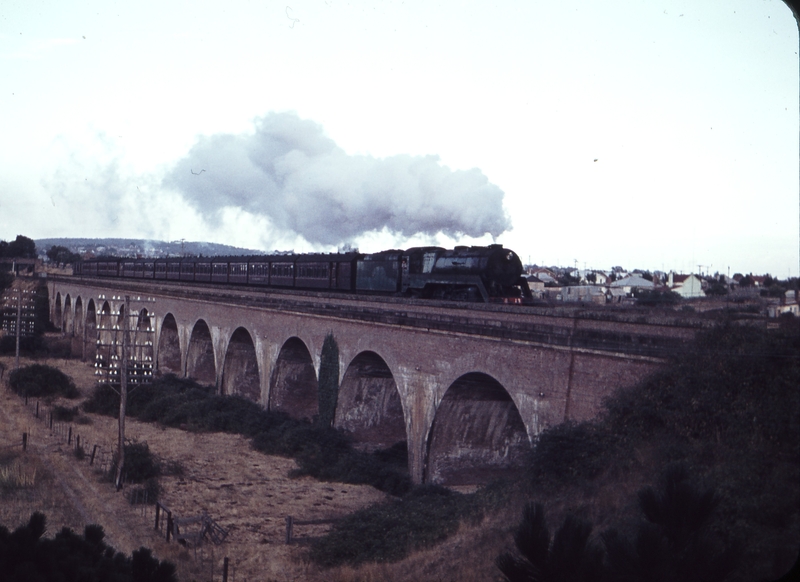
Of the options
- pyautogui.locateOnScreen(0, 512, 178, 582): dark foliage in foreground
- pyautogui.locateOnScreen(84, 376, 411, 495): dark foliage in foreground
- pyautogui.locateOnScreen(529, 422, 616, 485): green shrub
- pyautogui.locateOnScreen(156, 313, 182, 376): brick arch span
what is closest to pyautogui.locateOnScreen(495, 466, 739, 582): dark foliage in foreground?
pyautogui.locateOnScreen(0, 512, 178, 582): dark foliage in foreground

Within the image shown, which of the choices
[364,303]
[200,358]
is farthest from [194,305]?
[364,303]

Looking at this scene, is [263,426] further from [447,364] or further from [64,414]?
[447,364]

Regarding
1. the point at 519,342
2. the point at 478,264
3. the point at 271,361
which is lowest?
the point at 271,361

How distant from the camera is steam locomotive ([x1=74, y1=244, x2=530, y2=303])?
1928 cm

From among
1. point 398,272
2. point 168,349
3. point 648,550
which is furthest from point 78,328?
point 648,550

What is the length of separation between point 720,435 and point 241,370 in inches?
842

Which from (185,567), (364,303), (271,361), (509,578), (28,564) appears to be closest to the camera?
(509,578)

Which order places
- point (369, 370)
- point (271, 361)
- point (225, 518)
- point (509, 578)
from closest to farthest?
point (509, 578), point (225, 518), point (369, 370), point (271, 361)

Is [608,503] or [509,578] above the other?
[509,578]

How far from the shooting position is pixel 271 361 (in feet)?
76.7

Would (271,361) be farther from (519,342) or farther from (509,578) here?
(509,578)

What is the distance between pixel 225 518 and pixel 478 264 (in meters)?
9.86

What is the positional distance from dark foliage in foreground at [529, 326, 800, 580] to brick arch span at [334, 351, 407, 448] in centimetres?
850

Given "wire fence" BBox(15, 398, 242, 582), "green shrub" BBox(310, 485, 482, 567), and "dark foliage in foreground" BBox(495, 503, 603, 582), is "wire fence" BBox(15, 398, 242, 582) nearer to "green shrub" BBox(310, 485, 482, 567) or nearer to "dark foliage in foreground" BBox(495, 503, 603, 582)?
"green shrub" BBox(310, 485, 482, 567)
